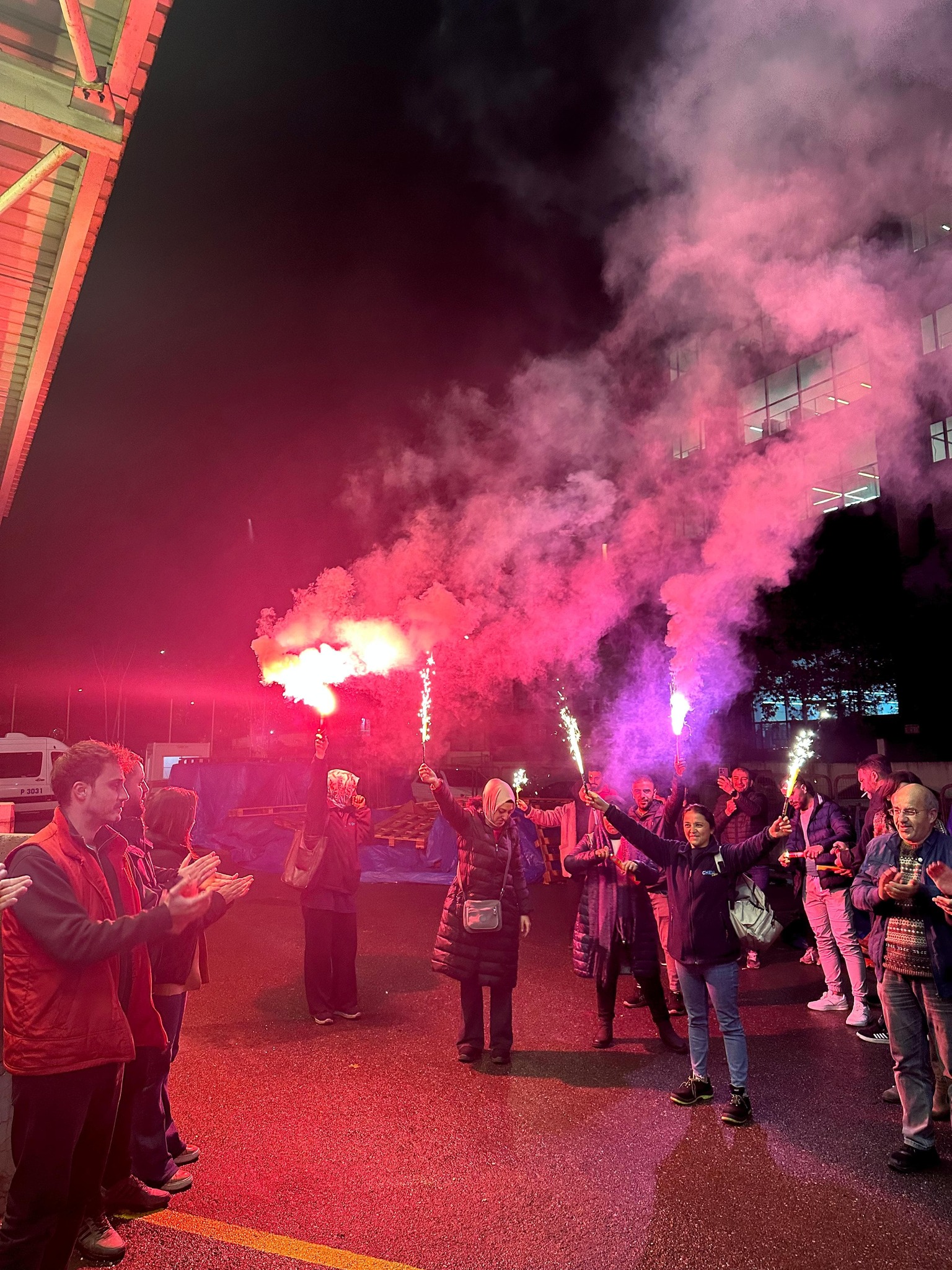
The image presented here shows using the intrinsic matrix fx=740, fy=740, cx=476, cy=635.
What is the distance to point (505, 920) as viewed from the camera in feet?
17.3

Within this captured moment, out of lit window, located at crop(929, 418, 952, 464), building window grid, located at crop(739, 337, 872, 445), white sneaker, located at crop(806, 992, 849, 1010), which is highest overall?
building window grid, located at crop(739, 337, 872, 445)

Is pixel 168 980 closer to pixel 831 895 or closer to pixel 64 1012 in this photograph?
pixel 64 1012

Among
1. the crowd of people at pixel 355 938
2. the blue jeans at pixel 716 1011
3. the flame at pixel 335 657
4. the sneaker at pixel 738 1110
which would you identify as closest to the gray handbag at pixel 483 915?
the crowd of people at pixel 355 938

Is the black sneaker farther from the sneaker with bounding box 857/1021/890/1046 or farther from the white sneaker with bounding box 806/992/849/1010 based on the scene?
the white sneaker with bounding box 806/992/849/1010

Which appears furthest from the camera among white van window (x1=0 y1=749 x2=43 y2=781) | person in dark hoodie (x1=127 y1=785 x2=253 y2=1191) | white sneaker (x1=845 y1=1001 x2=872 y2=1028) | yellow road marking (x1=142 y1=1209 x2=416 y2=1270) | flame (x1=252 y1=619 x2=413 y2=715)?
white van window (x1=0 y1=749 x2=43 y2=781)

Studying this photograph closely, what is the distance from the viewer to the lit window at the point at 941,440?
18.8m

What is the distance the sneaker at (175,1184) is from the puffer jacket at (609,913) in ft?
9.76

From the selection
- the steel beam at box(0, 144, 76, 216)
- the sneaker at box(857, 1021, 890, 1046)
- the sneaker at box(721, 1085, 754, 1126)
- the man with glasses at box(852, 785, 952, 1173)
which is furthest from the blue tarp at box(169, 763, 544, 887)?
the steel beam at box(0, 144, 76, 216)

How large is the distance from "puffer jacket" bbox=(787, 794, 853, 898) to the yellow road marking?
458 centimetres

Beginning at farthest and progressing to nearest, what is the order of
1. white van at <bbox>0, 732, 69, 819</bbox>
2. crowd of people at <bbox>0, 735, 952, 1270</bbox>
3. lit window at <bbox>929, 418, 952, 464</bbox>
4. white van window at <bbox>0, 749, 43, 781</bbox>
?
white van window at <bbox>0, 749, 43, 781</bbox> < white van at <bbox>0, 732, 69, 819</bbox> < lit window at <bbox>929, 418, 952, 464</bbox> < crowd of people at <bbox>0, 735, 952, 1270</bbox>

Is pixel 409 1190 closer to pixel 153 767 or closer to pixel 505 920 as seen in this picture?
pixel 505 920

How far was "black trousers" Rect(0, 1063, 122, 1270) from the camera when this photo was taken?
249 cm

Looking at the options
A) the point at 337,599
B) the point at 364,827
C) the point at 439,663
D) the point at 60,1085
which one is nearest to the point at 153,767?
the point at 439,663

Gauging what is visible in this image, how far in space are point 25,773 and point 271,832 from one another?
10.2 meters
